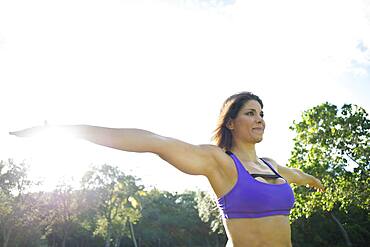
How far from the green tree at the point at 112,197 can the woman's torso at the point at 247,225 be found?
42.6 m

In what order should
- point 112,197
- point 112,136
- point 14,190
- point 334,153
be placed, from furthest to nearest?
point 112,197, point 14,190, point 334,153, point 112,136

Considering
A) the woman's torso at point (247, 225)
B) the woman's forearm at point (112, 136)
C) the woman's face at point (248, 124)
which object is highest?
the woman's face at point (248, 124)

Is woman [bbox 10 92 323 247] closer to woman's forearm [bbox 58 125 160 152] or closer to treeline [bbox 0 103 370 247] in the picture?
woman's forearm [bbox 58 125 160 152]

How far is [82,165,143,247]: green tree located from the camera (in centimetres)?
4419

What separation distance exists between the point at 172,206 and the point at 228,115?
57.1m

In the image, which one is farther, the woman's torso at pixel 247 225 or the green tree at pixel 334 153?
the green tree at pixel 334 153

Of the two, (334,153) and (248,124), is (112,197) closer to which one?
(334,153)

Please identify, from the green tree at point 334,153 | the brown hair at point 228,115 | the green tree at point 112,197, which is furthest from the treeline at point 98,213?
the brown hair at point 228,115

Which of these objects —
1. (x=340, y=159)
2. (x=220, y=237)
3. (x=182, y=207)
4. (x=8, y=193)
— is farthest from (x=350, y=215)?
(x=8, y=193)

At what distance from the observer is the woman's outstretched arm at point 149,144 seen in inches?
83.9

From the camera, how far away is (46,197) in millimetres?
40875

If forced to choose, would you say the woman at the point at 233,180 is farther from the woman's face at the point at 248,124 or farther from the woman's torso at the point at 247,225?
the woman's face at the point at 248,124

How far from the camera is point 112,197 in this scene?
45.0 meters

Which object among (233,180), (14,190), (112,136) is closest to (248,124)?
(233,180)
